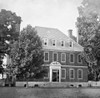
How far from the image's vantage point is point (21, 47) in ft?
71.2

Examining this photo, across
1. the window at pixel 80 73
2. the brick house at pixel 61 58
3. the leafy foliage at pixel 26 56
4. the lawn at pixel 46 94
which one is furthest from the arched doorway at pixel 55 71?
the lawn at pixel 46 94

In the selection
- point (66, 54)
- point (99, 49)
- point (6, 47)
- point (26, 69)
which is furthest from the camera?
point (66, 54)

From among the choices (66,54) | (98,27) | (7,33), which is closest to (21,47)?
(7,33)

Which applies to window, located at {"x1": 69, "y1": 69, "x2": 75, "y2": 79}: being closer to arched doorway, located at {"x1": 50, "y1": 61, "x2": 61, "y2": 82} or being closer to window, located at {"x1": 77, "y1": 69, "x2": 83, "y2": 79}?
window, located at {"x1": 77, "y1": 69, "x2": 83, "y2": 79}

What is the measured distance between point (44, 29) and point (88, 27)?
25.7ft

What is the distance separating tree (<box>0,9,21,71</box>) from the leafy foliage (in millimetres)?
2931

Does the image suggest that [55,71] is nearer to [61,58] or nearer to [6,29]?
[61,58]

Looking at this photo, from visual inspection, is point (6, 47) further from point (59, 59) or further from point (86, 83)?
point (86, 83)

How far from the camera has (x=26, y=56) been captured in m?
21.2

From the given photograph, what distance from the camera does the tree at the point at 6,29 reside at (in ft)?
80.4

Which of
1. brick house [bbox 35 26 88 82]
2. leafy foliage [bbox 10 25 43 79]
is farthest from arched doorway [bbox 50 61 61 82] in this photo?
leafy foliage [bbox 10 25 43 79]

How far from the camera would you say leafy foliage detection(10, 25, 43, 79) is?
21.0m

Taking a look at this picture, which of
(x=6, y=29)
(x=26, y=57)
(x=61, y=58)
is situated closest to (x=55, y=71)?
(x=61, y=58)

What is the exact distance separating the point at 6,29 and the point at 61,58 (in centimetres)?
991
